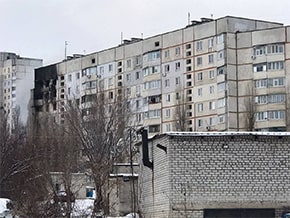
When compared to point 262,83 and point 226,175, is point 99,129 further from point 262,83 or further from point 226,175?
point 226,175

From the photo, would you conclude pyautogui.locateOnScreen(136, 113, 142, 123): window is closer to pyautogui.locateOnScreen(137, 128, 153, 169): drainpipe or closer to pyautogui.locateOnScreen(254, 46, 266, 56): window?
pyautogui.locateOnScreen(254, 46, 266, 56): window

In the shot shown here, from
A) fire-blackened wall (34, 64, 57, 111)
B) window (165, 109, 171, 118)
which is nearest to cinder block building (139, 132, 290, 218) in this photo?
window (165, 109, 171, 118)

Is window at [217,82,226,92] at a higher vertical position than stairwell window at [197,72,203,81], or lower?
lower

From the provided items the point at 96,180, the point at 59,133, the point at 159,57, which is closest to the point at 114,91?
the point at 159,57

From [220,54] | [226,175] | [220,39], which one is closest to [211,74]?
[220,54]

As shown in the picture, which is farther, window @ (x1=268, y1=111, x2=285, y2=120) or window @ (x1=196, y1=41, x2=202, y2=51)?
window @ (x1=196, y1=41, x2=202, y2=51)

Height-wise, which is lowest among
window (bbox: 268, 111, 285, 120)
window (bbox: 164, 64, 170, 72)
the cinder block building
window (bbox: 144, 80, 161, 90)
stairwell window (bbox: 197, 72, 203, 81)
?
the cinder block building

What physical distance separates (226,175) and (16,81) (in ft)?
208

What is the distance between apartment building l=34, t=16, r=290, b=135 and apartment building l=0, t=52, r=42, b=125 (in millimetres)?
18347

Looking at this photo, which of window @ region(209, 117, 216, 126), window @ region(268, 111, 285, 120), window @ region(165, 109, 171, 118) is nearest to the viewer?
window @ region(268, 111, 285, 120)

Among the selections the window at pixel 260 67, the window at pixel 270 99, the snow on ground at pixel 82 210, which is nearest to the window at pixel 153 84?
the window at pixel 260 67

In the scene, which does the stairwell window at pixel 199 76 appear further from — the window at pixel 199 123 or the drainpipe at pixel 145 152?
the drainpipe at pixel 145 152

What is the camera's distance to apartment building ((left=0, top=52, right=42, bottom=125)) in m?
75.5

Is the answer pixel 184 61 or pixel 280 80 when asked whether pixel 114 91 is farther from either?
pixel 280 80
